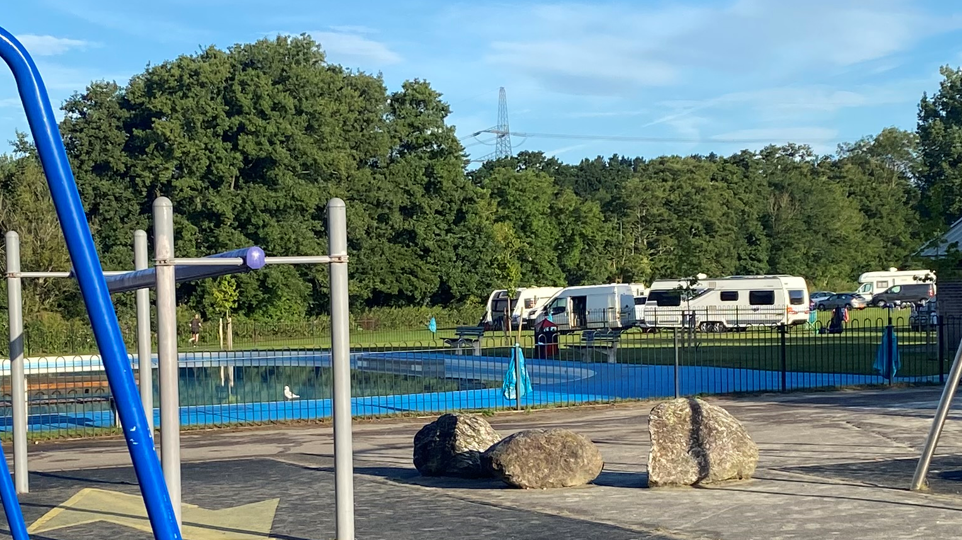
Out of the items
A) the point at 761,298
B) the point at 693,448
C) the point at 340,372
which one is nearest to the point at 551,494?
the point at 693,448


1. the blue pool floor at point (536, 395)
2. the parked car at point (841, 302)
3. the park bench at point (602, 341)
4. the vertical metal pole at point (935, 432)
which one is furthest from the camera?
the parked car at point (841, 302)

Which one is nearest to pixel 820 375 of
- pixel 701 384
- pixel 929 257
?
pixel 701 384

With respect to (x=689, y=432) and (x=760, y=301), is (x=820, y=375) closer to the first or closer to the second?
(x=689, y=432)

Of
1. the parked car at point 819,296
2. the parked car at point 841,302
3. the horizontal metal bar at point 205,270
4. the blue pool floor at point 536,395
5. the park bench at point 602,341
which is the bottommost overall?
the blue pool floor at point 536,395

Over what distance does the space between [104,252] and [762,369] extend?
43.9 meters

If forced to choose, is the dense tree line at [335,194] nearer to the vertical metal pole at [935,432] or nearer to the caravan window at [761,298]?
the caravan window at [761,298]

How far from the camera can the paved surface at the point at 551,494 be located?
8656 mm

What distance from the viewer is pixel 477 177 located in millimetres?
92812

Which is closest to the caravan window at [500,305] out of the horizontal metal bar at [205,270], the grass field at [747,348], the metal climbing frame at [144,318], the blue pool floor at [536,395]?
the grass field at [747,348]

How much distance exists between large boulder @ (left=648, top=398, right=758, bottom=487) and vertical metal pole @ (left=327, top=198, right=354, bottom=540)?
142 inches

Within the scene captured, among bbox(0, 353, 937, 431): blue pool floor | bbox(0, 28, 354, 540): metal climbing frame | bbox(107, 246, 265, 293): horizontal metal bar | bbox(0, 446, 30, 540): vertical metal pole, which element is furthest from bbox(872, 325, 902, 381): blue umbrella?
bbox(0, 446, 30, 540): vertical metal pole

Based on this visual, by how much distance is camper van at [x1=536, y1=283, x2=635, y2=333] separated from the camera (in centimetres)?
5153

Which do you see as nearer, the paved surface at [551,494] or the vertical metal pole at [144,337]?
the paved surface at [551,494]

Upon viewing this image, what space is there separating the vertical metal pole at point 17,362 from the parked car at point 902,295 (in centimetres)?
6464
